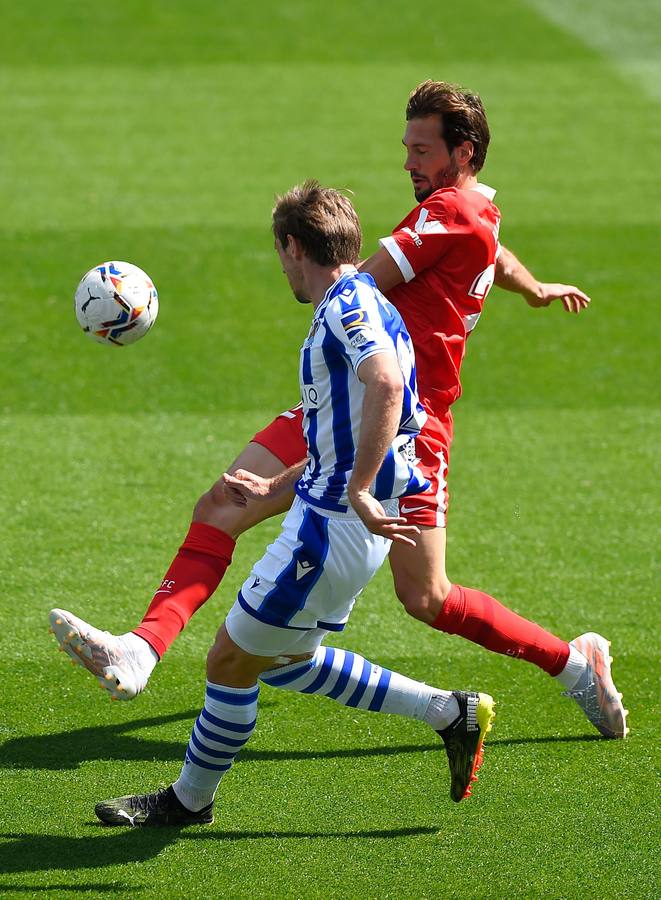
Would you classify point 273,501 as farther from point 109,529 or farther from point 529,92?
point 529,92

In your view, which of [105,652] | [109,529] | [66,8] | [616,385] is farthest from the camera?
[66,8]

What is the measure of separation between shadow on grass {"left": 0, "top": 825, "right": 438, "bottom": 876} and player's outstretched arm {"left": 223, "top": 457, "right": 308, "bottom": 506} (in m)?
1.05

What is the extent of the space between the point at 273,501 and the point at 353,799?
105cm

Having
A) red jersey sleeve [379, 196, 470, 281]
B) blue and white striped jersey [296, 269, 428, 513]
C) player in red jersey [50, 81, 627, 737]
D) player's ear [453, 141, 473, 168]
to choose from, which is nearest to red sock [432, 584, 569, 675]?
player in red jersey [50, 81, 627, 737]

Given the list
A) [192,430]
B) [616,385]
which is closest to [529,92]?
[616,385]

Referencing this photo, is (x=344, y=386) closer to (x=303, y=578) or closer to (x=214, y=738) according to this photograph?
(x=303, y=578)

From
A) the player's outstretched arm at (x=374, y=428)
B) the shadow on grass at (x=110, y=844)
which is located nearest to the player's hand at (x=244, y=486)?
the player's outstretched arm at (x=374, y=428)

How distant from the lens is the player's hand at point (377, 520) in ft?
11.9

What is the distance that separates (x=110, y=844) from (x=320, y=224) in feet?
6.48

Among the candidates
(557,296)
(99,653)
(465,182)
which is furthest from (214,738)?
(557,296)

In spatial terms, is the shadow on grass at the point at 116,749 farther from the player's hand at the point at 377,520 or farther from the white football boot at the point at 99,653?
the player's hand at the point at 377,520

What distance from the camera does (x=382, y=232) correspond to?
10953 millimetres

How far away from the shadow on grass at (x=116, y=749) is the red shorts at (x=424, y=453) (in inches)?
34.7

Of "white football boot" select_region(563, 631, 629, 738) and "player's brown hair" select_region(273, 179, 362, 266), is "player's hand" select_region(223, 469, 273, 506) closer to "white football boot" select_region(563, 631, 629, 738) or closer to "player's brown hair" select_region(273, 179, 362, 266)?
"player's brown hair" select_region(273, 179, 362, 266)
